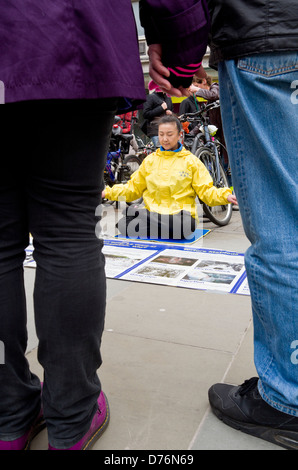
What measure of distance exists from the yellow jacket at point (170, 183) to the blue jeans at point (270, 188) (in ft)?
6.77

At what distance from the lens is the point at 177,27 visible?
0.79 m

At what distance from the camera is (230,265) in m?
2.26

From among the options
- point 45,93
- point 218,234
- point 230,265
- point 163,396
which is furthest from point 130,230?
point 45,93

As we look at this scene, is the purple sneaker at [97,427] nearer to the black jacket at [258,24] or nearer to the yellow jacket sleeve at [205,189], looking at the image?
the black jacket at [258,24]

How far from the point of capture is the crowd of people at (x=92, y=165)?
2.21 ft

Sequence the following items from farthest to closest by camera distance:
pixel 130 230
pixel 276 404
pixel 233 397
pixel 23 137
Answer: pixel 130 230 < pixel 233 397 < pixel 276 404 < pixel 23 137

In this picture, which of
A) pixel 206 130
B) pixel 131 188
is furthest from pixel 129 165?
pixel 131 188

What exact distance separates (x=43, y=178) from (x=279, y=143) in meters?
0.47

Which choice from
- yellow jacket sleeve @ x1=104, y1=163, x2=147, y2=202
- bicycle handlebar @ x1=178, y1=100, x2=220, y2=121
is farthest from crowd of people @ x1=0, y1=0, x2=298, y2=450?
bicycle handlebar @ x1=178, y1=100, x2=220, y2=121

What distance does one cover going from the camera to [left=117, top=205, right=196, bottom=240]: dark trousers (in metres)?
2.95

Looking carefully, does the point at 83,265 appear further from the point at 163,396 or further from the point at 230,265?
the point at 230,265

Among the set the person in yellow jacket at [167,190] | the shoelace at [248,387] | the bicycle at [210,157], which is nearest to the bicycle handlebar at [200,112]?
the bicycle at [210,157]

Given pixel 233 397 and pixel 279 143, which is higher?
pixel 279 143

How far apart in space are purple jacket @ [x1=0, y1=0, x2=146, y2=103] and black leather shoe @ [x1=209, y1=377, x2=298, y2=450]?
2.48ft
